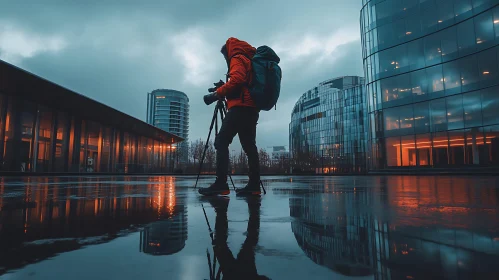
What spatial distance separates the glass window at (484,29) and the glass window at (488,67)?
2.30 feet

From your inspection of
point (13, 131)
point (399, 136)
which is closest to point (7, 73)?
point (13, 131)

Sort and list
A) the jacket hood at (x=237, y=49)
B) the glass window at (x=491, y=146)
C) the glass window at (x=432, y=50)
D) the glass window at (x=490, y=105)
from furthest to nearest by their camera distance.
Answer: the glass window at (x=432, y=50) → the glass window at (x=490, y=105) → the glass window at (x=491, y=146) → the jacket hood at (x=237, y=49)

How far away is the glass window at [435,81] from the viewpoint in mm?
25609

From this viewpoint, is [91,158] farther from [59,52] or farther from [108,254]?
[59,52]

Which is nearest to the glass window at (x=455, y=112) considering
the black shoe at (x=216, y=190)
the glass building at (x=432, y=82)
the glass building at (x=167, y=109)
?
the glass building at (x=432, y=82)

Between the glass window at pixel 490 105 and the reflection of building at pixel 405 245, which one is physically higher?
the glass window at pixel 490 105

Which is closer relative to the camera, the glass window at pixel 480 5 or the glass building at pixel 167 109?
the glass window at pixel 480 5

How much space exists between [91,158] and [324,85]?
70184 millimetres

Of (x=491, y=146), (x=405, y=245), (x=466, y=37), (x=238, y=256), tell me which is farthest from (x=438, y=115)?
→ (x=238, y=256)

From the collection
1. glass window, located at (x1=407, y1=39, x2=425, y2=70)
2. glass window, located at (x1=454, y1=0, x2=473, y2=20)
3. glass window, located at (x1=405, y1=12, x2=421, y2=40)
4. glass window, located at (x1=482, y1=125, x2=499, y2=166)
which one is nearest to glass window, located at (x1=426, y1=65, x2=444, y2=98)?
glass window, located at (x1=407, y1=39, x2=425, y2=70)

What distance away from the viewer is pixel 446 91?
25141 mm

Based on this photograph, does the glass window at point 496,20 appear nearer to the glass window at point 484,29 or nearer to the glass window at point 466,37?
the glass window at point 484,29

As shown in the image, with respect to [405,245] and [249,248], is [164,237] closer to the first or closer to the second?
[249,248]

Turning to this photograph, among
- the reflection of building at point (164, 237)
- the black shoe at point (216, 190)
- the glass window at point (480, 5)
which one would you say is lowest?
the reflection of building at point (164, 237)
